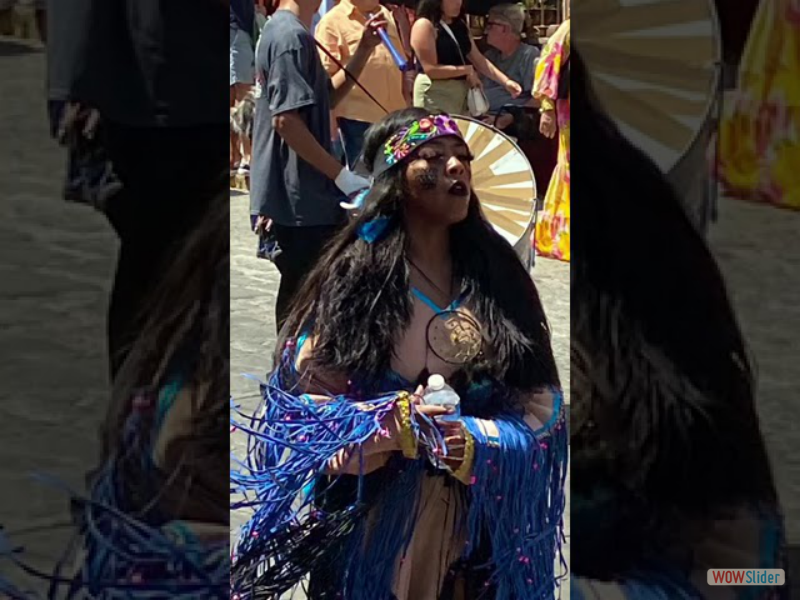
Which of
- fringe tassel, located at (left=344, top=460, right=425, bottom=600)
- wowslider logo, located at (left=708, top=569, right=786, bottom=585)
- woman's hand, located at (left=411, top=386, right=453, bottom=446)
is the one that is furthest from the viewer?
wowslider logo, located at (left=708, top=569, right=786, bottom=585)

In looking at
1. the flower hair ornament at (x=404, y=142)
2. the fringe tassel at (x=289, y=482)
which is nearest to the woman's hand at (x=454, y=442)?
the fringe tassel at (x=289, y=482)

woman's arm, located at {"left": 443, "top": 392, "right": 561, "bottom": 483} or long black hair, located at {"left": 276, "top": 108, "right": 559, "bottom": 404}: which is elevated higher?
long black hair, located at {"left": 276, "top": 108, "right": 559, "bottom": 404}

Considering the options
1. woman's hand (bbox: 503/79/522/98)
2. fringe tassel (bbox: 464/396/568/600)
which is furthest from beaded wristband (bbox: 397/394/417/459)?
woman's hand (bbox: 503/79/522/98)

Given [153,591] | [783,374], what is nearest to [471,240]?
[783,374]

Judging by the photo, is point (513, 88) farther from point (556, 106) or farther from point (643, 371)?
point (643, 371)

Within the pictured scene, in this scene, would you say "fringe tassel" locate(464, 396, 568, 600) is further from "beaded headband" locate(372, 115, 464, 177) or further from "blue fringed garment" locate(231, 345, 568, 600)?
"beaded headband" locate(372, 115, 464, 177)

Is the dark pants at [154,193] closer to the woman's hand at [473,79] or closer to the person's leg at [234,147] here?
the person's leg at [234,147]

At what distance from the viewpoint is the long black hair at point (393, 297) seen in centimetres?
245

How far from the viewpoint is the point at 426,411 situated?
2.39 meters

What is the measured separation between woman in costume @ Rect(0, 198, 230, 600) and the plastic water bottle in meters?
0.43

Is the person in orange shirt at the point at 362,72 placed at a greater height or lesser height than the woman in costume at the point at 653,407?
greater

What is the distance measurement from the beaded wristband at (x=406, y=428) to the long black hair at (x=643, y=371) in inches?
17.2

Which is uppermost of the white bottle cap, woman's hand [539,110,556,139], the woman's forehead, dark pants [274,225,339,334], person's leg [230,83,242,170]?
woman's hand [539,110,556,139]

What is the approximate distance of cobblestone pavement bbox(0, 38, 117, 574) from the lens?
2.54m
